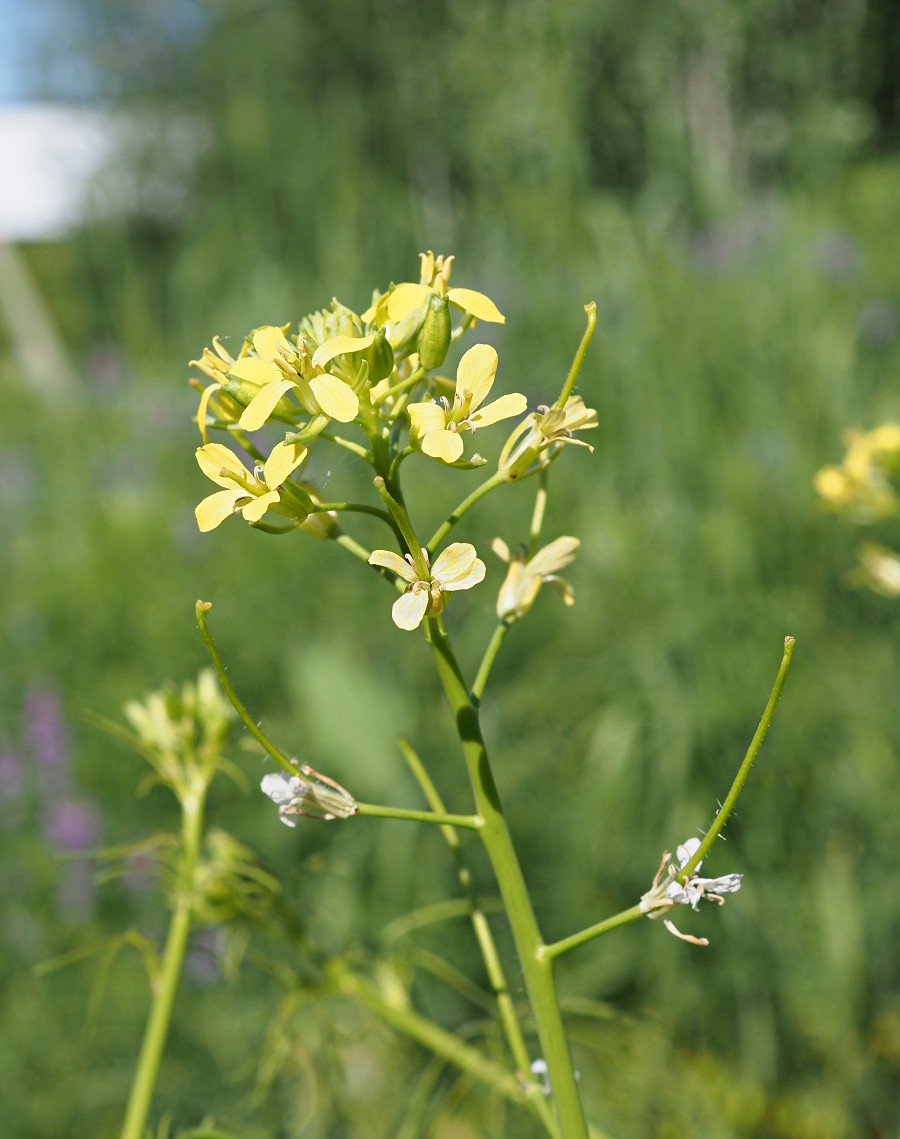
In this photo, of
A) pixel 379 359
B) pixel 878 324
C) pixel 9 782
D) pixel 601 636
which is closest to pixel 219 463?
pixel 379 359

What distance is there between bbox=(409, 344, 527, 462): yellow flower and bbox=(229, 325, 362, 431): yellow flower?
47mm

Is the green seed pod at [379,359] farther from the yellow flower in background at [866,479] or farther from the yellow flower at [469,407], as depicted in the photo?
the yellow flower in background at [866,479]

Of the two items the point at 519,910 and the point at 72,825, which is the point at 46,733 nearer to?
the point at 72,825

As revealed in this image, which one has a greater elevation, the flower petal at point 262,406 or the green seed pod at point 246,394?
the flower petal at point 262,406

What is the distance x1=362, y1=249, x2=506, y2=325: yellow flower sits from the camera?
2.48 feet

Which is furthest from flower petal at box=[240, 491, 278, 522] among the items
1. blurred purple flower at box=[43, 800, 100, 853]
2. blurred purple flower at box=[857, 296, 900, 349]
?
blurred purple flower at box=[857, 296, 900, 349]

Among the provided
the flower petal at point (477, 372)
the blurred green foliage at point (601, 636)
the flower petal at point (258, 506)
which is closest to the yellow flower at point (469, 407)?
the flower petal at point (477, 372)

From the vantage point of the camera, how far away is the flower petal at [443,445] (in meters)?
0.65

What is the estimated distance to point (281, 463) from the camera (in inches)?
26.9

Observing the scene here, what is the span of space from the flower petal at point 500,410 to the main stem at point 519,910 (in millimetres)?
137

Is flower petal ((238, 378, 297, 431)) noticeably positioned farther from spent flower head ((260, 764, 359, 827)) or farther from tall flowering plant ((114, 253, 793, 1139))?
spent flower head ((260, 764, 359, 827))

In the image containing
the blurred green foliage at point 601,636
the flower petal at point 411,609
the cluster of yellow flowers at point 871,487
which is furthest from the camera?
the blurred green foliage at point 601,636

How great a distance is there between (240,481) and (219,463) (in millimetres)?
19

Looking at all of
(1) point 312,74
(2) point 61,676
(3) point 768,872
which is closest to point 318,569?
(2) point 61,676
